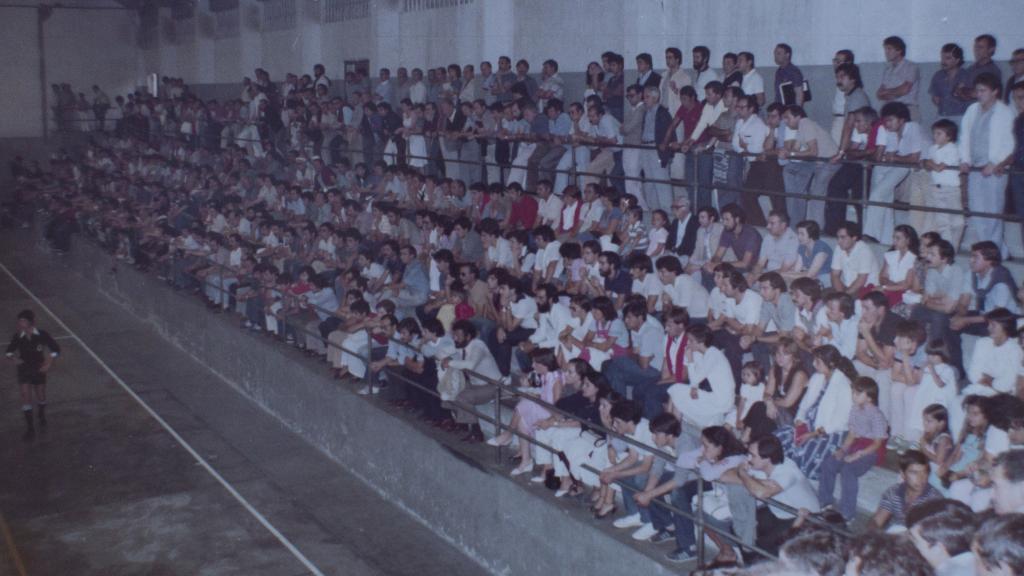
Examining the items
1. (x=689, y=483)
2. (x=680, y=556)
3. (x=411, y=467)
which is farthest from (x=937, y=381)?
(x=411, y=467)

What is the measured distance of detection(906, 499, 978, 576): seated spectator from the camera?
14.6ft

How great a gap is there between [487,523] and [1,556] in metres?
5.06

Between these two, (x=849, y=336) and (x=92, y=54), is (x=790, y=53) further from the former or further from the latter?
(x=92, y=54)

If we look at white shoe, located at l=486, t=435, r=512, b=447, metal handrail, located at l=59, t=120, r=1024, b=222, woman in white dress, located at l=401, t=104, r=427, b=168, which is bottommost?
white shoe, located at l=486, t=435, r=512, b=447

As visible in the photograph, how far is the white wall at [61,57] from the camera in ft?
119

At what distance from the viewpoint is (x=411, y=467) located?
11805mm

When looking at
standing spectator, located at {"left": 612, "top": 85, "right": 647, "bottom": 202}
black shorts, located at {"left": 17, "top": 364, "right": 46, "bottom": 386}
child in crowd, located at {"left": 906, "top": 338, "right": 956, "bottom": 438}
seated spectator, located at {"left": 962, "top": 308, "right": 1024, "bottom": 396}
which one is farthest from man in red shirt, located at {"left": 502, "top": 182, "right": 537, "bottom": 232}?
seated spectator, located at {"left": 962, "top": 308, "right": 1024, "bottom": 396}

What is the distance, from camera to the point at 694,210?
40.2ft

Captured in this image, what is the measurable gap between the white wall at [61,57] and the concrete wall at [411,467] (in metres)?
21.1

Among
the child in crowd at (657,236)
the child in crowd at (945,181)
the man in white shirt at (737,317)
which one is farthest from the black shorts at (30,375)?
the child in crowd at (945,181)

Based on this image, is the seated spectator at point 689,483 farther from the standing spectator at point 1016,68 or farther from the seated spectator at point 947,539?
the standing spectator at point 1016,68

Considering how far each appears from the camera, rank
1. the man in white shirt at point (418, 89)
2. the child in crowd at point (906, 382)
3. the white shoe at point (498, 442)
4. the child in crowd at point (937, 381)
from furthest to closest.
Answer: the man in white shirt at point (418, 89), the white shoe at point (498, 442), the child in crowd at point (906, 382), the child in crowd at point (937, 381)

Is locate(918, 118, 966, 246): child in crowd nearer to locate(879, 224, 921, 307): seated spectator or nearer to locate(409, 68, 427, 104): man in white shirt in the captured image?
locate(879, 224, 921, 307): seated spectator

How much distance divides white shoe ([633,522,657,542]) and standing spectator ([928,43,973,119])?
5009 mm
